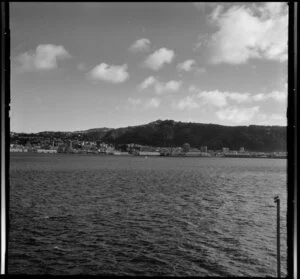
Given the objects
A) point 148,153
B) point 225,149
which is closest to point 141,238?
point 225,149

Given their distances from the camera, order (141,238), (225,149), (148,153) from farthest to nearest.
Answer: (148,153) < (225,149) < (141,238)

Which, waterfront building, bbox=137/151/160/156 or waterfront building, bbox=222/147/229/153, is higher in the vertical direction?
waterfront building, bbox=222/147/229/153

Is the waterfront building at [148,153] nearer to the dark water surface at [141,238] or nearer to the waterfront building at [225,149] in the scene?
the waterfront building at [225,149]

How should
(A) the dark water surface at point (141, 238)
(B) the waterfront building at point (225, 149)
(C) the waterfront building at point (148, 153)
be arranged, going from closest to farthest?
(A) the dark water surface at point (141, 238) < (B) the waterfront building at point (225, 149) < (C) the waterfront building at point (148, 153)

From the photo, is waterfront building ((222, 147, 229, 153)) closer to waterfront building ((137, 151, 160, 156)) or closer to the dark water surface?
waterfront building ((137, 151, 160, 156))

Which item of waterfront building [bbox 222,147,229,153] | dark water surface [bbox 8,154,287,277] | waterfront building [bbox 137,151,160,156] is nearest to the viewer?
dark water surface [bbox 8,154,287,277]

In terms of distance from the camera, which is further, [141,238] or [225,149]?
[225,149]

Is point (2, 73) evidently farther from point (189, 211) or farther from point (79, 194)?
point (79, 194)

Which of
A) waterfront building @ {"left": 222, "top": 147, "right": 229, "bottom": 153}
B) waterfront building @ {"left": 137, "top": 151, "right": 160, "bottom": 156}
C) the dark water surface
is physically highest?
waterfront building @ {"left": 222, "top": 147, "right": 229, "bottom": 153}

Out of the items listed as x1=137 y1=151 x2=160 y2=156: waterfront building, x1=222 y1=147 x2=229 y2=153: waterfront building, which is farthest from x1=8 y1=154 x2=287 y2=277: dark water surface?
x1=137 y1=151 x2=160 y2=156: waterfront building

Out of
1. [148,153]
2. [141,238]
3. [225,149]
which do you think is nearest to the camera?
[141,238]

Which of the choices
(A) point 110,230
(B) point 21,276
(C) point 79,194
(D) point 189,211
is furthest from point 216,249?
(C) point 79,194

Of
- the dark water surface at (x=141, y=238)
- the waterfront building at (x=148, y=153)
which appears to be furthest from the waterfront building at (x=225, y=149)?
the dark water surface at (x=141, y=238)

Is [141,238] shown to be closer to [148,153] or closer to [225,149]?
[225,149]
